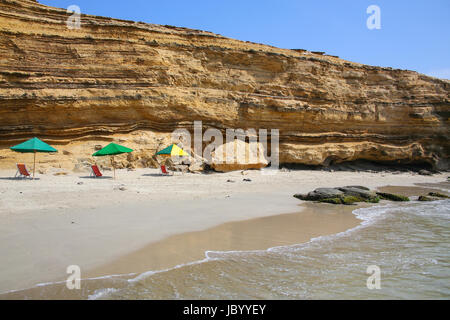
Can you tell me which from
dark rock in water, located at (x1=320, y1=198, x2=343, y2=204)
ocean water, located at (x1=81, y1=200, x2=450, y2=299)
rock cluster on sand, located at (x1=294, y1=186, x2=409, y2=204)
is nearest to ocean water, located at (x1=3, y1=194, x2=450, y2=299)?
ocean water, located at (x1=81, y1=200, x2=450, y2=299)

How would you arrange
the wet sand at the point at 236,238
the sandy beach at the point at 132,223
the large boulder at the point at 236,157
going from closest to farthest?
the sandy beach at the point at 132,223 < the wet sand at the point at 236,238 < the large boulder at the point at 236,157

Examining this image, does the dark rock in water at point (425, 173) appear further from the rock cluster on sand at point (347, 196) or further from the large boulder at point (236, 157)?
the large boulder at point (236, 157)

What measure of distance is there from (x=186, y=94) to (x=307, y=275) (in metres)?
13.6

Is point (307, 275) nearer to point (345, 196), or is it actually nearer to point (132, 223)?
point (132, 223)

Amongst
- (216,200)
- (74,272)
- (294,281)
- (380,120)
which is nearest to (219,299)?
(294,281)

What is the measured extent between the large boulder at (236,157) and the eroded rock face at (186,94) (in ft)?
5.74

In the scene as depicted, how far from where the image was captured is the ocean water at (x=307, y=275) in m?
3.34

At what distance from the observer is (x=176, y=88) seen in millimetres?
16266

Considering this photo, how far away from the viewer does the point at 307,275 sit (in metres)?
3.98

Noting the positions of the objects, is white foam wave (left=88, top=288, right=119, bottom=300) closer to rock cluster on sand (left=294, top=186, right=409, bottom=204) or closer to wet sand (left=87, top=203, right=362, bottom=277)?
wet sand (left=87, top=203, right=362, bottom=277)

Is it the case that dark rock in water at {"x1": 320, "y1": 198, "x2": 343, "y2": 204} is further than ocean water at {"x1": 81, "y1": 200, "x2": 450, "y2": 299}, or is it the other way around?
dark rock in water at {"x1": 320, "y1": 198, "x2": 343, "y2": 204}

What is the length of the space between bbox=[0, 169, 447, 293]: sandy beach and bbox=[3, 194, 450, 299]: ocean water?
1.06 ft

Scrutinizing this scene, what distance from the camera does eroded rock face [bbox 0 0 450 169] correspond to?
13945 millimetres

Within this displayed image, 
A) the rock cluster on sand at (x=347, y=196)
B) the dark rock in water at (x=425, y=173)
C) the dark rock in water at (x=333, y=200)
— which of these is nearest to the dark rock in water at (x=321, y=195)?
the rock cluster on sand at (x=347, y=196)
